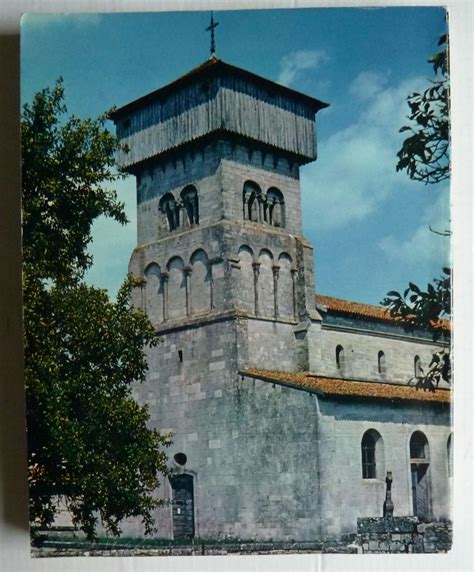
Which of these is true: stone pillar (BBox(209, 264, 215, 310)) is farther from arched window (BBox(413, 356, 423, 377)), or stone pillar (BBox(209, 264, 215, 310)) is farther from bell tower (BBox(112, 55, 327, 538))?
arched window (BBox(413, 356, 423, 377))

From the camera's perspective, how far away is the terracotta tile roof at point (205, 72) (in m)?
7.39

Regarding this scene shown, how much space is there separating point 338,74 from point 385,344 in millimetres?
1683

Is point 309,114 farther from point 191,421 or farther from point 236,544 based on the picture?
point 236,544

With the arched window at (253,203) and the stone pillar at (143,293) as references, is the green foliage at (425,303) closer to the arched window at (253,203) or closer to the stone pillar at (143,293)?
the arched window at (253,203)

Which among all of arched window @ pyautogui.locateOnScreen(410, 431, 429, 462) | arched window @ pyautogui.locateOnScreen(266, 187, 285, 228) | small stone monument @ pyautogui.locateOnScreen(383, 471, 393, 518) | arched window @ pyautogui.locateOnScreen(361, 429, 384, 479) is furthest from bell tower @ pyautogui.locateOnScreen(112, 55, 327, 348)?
small stone monument @ pyautogui.locateOnScreen(383, 471, 393, 518)

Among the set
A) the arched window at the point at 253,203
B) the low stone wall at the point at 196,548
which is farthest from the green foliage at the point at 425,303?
the low stone wall at the point at 196,548

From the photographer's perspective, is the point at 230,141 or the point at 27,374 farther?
the point at 230,141

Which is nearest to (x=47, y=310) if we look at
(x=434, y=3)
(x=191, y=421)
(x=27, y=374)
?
(x=27, y=374)

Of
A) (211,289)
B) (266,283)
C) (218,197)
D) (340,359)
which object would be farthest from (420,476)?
(218,197)

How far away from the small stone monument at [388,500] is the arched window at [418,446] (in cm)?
18

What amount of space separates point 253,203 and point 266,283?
532 mm

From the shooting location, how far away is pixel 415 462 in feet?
24.5

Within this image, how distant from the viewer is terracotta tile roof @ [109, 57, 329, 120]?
291 inches

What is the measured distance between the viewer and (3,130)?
7.36 metres
